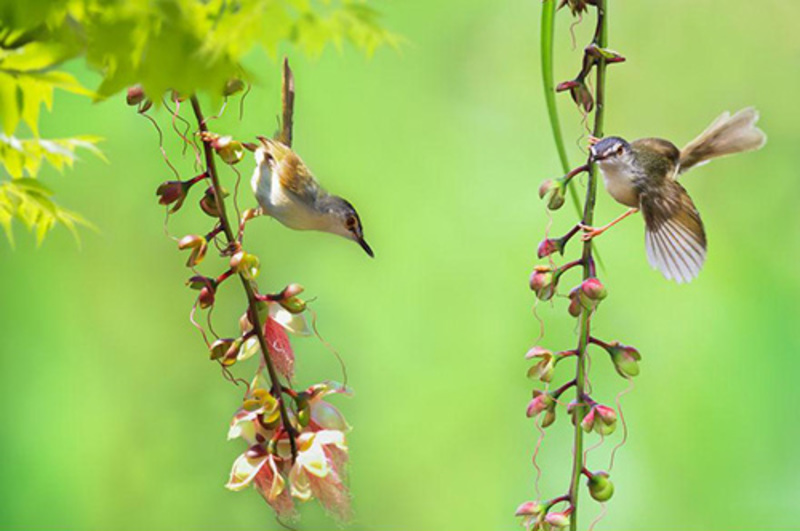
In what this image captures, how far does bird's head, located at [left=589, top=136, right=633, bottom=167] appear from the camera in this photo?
0.62m

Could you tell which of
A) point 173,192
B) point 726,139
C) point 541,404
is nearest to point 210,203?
point 173,192

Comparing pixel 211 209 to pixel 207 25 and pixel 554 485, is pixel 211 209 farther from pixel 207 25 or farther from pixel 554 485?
pixel 554 485

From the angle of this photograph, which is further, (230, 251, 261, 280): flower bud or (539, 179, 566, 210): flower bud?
(539, 179, 566, 210): flower bud

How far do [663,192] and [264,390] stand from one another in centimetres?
30

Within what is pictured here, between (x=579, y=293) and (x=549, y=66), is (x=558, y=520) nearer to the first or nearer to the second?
(x=579, y=293)

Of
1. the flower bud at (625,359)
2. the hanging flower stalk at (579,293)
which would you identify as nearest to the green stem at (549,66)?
the hanging flower stalk at (579,293)

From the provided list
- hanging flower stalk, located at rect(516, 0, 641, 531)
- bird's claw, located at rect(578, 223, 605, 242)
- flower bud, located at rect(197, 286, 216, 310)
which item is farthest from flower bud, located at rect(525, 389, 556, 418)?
flower bud, located at rect(197, 286, 216, 310)

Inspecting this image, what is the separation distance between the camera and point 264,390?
575mm

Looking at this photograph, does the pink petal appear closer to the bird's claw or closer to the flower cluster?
the flower cluster

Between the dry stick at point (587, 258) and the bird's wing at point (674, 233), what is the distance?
0.22 ft

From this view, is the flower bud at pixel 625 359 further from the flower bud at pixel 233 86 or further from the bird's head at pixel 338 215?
the flower bud at pixel 233 86

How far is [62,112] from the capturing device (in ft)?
4.51

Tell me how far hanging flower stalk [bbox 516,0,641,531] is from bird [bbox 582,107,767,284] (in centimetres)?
3

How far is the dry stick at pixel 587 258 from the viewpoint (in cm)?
61
